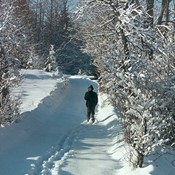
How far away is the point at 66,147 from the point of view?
517 inches

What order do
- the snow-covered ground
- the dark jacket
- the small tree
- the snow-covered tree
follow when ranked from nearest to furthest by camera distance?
the snow-covered tree → the snow-covered ground → the small tree → the dark jacket

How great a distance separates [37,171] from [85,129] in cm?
663

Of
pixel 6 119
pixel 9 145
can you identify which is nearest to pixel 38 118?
pixel 6 119

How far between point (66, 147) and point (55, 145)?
44 cm

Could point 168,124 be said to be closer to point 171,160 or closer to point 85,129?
point 171,160

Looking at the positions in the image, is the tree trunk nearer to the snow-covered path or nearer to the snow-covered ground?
the snow-covered ground

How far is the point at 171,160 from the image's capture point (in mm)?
11469

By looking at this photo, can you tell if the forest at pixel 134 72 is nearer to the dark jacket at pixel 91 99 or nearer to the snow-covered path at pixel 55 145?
the snow-covered path at pixel 55 145

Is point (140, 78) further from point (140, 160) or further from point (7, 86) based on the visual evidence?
point (7, 86)

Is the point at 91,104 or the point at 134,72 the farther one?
the point at 91,104

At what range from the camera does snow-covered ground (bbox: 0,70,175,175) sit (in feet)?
35.0

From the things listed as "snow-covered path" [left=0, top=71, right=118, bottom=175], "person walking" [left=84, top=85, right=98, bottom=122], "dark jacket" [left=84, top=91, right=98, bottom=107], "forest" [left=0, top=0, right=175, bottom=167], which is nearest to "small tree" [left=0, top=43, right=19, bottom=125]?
"forest" [left=0, top=0, right=175, bottom=167]

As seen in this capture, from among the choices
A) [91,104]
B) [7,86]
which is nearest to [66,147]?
[7,86]

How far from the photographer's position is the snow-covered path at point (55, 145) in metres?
10.8
